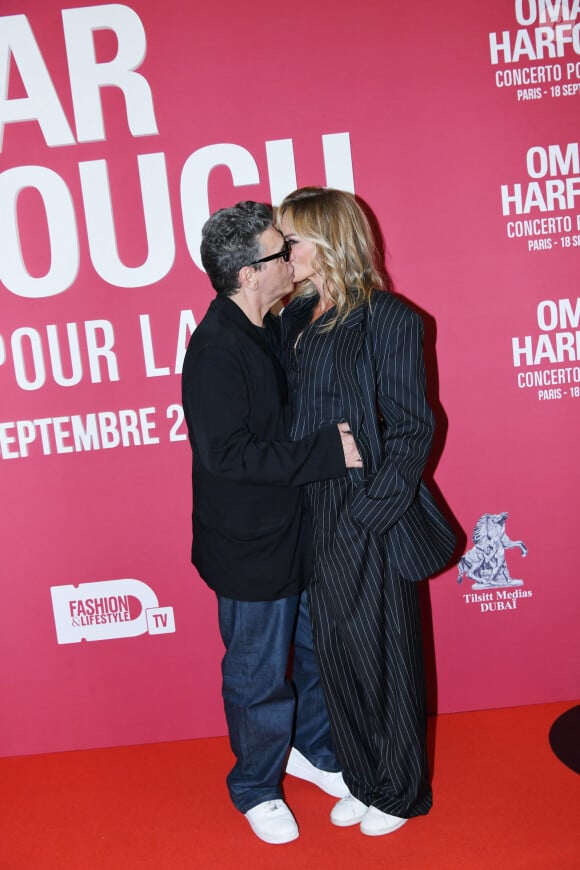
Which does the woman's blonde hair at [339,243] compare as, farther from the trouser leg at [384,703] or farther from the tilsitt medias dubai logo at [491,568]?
the tilsitt medias dubai logo at [491,568]

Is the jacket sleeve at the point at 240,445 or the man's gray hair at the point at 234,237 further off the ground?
the man's gray hair at the point at 234,237

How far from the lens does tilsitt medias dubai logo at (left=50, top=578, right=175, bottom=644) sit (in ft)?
9.16

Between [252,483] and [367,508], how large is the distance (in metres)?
0.30

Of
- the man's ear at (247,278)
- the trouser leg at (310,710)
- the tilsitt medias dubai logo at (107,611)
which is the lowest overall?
the trouser leg at (310,710)

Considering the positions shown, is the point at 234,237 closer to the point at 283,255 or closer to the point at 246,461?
the point at 283,255

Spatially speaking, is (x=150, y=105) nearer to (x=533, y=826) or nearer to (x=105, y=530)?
(x=105, y=530)

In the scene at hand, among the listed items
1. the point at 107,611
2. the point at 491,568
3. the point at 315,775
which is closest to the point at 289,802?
the point at 315,775

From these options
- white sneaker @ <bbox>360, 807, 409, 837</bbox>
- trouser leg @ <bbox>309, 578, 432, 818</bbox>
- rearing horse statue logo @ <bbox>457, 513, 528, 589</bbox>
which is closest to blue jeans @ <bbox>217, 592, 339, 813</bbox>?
trouser leg @ <bbox>309, 578, 432, 818</bbox>

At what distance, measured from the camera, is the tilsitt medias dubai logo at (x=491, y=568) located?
→ 2.79 m

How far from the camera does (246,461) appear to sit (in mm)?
2072

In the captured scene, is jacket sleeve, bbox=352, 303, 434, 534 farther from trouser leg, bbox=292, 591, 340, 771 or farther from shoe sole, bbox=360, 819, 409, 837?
shoe sole, bbox=360, 819, 409, 837

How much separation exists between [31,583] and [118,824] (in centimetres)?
82

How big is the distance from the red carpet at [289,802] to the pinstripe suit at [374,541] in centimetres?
14

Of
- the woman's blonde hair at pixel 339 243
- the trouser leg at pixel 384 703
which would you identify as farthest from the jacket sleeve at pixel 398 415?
the trouser leg at pixel 384 703
